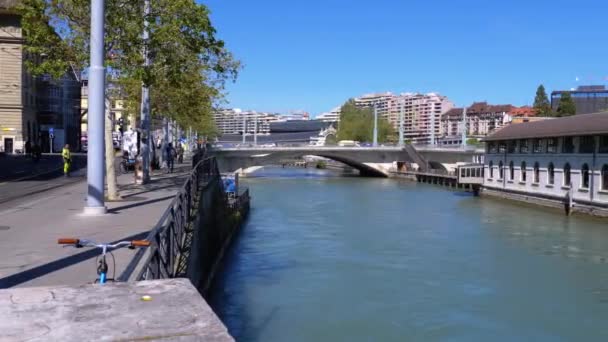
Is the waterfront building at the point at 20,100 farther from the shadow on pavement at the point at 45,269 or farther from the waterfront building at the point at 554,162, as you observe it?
the shadow on pavement at the point at 45,269

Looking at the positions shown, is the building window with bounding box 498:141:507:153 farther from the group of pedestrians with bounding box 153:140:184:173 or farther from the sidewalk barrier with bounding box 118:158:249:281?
the sidewalk barrier with bounding box 118:158:249:281

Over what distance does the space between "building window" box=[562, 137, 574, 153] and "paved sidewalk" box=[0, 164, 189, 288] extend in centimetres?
2968

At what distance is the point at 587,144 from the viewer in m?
38.6

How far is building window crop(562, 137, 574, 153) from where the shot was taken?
40331 mm

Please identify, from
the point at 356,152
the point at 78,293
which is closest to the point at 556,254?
the point at 78,293

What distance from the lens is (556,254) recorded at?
77.3 feet

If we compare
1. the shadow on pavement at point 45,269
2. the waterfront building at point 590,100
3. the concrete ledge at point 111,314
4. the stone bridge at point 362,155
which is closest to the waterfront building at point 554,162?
the stone bridge at point 362,155

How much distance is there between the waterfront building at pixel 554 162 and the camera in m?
36.9

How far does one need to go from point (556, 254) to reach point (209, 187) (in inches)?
522

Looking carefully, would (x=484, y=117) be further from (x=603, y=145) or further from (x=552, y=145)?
(x=603, y=145)

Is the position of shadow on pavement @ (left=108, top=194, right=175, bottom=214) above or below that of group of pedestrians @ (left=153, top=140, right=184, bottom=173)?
below

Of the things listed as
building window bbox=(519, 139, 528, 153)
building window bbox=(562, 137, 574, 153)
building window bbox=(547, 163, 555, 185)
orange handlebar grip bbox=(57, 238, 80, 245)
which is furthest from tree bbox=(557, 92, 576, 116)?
orange handlebar grip bbox=(57, 238, 80, 245)

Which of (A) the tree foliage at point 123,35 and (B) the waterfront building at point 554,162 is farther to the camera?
(B) the waterfront building at point 554,162

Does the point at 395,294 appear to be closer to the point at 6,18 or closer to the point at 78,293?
the point at 78,293
